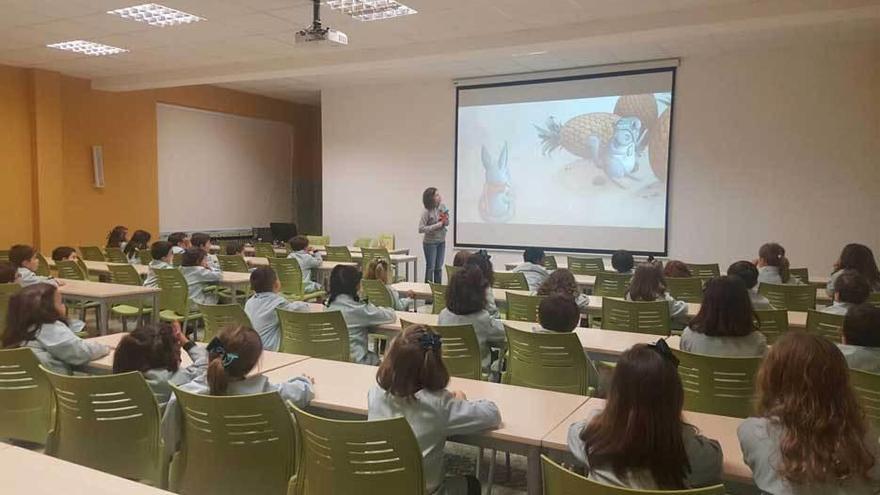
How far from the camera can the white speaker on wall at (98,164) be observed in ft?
34.4

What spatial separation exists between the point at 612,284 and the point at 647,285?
4.69ft

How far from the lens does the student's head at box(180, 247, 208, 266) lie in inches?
241

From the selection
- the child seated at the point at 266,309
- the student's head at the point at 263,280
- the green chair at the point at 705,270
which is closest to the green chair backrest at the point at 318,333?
the child seated at the point at 266,309

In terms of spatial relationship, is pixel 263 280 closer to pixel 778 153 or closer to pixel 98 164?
pixel 778 153

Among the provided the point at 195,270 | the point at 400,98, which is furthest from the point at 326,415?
the point at 400,98

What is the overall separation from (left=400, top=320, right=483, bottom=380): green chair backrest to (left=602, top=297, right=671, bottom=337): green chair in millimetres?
1227

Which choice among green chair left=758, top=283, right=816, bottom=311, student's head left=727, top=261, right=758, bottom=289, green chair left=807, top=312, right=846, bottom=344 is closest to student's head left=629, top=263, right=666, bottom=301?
student's head left=727, top=261, right=758, bottom=289

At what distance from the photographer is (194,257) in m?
6.13

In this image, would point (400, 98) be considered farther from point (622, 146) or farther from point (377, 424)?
point (377, 424)

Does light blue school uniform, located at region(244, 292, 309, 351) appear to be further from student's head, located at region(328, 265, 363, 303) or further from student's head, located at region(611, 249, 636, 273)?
student's head, located at region(611, 249, 636, 273)

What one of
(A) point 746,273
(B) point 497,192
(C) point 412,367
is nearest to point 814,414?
(C) point 412,367

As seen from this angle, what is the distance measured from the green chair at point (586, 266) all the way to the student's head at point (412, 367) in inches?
201

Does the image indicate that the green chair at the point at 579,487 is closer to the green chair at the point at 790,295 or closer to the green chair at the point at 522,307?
the green chair at the point at 522,307

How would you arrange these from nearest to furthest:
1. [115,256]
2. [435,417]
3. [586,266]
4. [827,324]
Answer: [435,417], [827,324], [586,266], [115,256]
